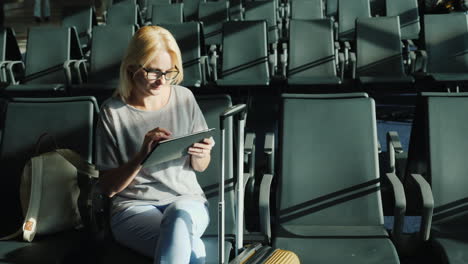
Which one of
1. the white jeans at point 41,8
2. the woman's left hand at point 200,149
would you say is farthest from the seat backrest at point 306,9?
the white jeans at point 41,8

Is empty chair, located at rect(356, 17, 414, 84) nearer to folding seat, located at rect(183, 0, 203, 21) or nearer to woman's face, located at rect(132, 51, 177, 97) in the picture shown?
folding seat, located at rect(183, 0, 203, 21)

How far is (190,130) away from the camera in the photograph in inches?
76.1

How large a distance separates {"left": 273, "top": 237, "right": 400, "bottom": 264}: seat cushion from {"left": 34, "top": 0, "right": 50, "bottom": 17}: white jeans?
9522mm

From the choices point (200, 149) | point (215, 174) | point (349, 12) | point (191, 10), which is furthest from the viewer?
point (191, 10)

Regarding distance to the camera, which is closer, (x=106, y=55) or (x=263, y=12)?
(x=106, y=55)

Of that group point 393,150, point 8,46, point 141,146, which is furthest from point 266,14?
point 141,146

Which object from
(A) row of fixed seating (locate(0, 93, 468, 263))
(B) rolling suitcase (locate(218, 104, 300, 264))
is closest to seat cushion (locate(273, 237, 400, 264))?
(A) row of fixed seating (locate(0, 93, 468, 263))

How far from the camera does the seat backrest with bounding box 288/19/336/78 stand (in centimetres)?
450

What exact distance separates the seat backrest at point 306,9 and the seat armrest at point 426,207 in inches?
164

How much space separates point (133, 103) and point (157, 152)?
1.49 ft

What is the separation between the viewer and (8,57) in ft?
16.3

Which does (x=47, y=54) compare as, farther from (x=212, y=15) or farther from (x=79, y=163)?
(x=79, y=163)

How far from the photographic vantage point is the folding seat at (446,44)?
4527mm

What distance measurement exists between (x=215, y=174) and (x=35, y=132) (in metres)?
0.76
